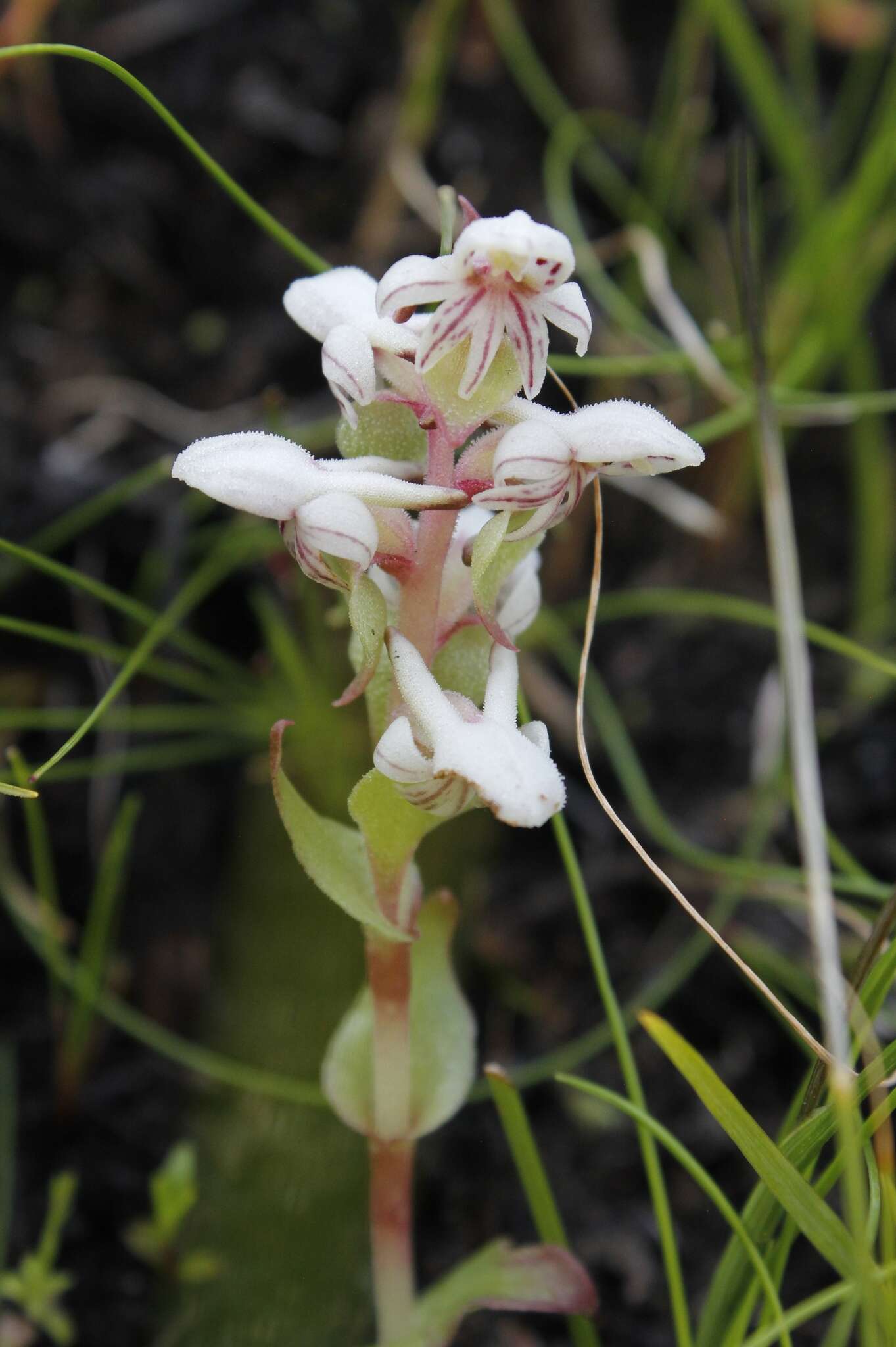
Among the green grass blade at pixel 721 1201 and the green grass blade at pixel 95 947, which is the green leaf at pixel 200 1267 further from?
the green grass blade at pixel 721 1201

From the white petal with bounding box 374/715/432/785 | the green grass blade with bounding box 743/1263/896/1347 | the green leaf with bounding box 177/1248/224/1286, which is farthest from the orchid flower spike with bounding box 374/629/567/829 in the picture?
the green leaf with bounding box 177/1248/224/1286

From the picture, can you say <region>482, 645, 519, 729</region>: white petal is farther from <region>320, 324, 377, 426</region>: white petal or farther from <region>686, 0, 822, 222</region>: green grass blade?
<region>686, 0, 822, 222</region>: green grass blade

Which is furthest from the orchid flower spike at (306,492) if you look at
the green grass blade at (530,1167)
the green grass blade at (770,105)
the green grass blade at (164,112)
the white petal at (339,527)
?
the green grass blade at (770,105)

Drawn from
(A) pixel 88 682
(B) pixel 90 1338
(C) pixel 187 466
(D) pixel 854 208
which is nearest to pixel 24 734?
(A) pixel 88 682

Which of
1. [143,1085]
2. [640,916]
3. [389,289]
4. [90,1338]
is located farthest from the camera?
[640,916]

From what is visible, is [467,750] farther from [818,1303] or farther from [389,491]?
[818,1303]

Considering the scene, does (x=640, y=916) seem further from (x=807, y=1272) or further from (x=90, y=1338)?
(x=90, y=1338)
